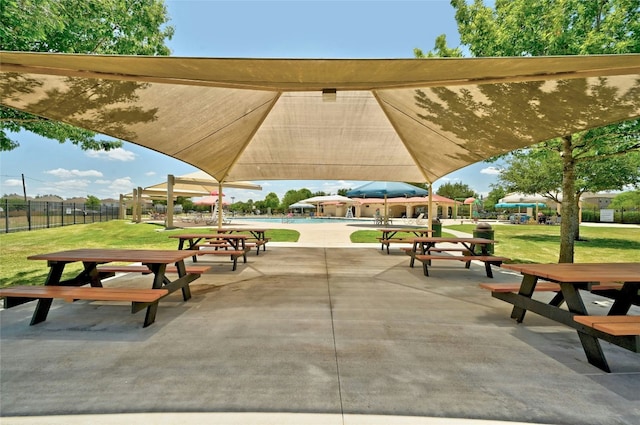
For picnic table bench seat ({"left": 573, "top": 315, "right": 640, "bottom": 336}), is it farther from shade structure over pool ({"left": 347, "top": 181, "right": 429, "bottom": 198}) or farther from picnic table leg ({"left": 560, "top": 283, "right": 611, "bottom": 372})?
shade structure over pool ({"left": 347, "top": 181, "right": 429, "bottom": 198})

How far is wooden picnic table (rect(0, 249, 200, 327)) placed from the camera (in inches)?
110

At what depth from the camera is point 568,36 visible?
5508 millimetres

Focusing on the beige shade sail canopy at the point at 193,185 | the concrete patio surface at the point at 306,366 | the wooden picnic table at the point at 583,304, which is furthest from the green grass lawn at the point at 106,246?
the wooden picnic table at the point at 583,304

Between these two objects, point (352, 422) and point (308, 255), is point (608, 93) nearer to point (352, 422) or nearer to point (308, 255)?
point (352, 422)

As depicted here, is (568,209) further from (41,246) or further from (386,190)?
(41,246)

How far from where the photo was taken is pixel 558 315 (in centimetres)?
263

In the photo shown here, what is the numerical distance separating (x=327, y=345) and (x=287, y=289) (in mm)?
2035

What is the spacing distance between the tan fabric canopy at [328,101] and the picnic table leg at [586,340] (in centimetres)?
189

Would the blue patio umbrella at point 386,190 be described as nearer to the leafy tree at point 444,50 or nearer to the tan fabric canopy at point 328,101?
the leafy tree at point 444,50

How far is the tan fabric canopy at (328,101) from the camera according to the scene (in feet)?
8.21

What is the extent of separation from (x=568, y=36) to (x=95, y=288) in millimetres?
8341

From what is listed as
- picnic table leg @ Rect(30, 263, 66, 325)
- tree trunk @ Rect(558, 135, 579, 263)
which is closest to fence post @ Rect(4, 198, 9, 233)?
picnic table leg @ Rect(30, 263, 66, 325)

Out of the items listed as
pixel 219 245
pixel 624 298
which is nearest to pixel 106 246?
pixel 219 245

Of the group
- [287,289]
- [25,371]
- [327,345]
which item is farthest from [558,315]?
[25,371]
